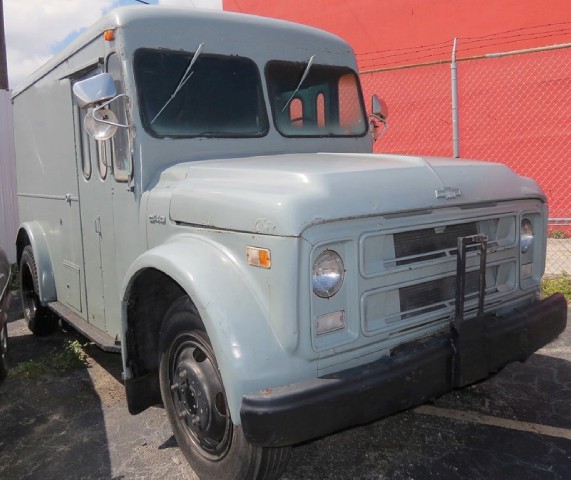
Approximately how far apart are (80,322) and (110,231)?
0.96m

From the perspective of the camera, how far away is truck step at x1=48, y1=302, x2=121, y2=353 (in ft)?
11.5

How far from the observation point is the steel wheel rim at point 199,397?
2594 mm

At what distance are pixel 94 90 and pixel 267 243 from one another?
1420mm

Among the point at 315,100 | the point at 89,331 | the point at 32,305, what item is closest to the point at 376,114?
the point at 315,100

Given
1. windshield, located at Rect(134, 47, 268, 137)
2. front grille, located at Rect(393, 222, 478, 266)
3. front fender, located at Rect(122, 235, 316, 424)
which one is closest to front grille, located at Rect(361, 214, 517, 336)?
front grille, located at Rect(393, 222, 478, 266)

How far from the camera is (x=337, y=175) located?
241cm

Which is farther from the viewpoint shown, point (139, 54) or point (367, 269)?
point (139, 54)

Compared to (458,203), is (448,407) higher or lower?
lower

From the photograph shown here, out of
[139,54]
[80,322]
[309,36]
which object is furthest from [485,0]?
[80,322]

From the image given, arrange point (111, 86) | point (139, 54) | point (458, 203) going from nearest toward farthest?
point (458, 203) < point (111, 86) < point (139, 54)

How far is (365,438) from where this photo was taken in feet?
10.8

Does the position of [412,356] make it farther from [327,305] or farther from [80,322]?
[80,322]

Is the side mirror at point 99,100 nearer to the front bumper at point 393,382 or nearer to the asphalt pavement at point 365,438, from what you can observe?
the front bumper at point 393,382

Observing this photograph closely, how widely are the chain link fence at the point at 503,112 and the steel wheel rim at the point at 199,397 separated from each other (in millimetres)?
6183
